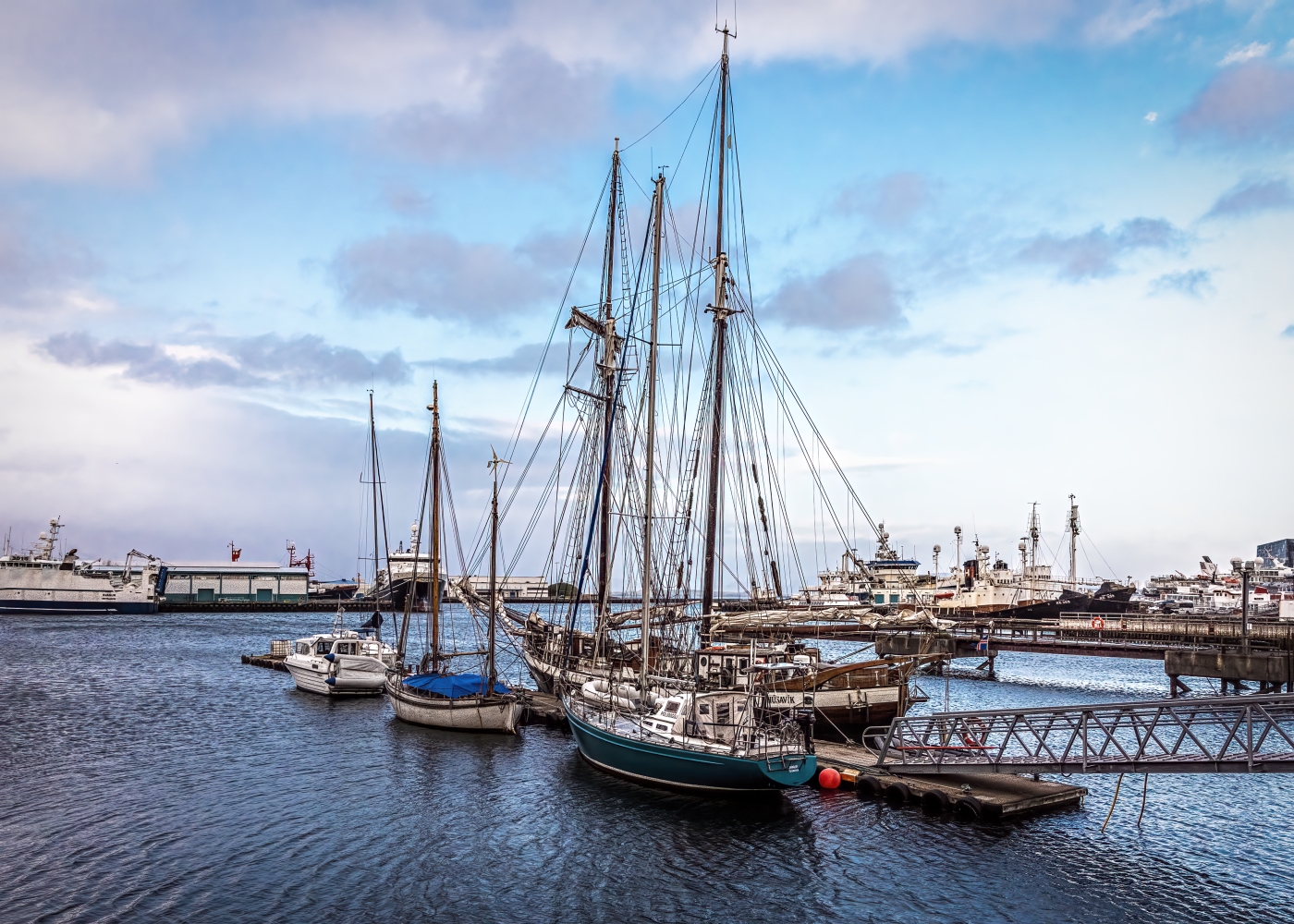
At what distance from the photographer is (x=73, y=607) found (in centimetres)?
15125

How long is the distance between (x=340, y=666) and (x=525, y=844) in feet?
109

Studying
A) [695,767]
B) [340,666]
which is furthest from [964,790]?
[340,666]

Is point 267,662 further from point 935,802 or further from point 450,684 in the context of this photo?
point 935,802

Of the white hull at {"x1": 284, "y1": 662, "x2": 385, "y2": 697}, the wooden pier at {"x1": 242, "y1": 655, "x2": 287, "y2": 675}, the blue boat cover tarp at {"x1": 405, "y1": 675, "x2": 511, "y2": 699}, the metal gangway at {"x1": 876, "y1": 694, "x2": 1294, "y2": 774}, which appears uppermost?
the metal gangway at {"x1": 876, "y1": 694, "x2": 1294, "y2": 774}

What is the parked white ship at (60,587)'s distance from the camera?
483ft

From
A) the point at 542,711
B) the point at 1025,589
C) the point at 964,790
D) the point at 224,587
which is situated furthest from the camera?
the point at 224,587

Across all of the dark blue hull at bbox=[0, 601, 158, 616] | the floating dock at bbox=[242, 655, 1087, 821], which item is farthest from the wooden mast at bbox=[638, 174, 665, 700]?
the dark blue hull at bbox=[0, 601, 158, 616]

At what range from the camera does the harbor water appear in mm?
21000

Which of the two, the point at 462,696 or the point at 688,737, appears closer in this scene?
the point at 688,737

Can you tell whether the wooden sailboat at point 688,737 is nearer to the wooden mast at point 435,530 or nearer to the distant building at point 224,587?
the wooden mast at point 435,530

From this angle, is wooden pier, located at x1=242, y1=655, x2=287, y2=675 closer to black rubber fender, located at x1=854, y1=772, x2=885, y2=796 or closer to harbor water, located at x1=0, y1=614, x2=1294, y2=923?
harbor water, located at x1=0, y1=614, x2=1294, y2=923

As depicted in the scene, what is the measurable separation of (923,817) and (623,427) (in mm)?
29430

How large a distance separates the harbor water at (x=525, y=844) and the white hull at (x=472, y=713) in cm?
92

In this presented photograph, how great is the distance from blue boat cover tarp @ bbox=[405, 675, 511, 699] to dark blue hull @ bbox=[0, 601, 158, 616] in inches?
5338
